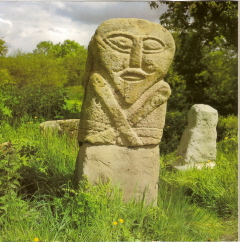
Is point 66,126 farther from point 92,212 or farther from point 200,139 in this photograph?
point 92,212

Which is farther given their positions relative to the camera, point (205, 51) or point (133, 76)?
point (205, 51)

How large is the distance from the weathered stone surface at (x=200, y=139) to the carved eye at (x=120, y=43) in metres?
3.19

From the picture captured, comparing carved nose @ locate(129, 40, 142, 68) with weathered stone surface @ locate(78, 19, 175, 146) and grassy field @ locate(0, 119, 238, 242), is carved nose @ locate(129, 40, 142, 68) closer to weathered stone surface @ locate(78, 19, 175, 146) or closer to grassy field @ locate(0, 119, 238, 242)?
weathered stone surface @ locate(78, 19, 175, 146)

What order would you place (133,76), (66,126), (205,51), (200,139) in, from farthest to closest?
(205,51) → (66,126) → (200,139) → (133,76)

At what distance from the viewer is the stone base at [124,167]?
3482 millimetres

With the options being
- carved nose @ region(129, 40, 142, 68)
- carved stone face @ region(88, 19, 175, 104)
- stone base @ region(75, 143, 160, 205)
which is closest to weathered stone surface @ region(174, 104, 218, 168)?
stone base @ region(75, 143, 160, 205)

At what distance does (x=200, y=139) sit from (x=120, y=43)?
136 inches

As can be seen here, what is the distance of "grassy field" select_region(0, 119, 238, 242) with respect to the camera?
3.08 meters

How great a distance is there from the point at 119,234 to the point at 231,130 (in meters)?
5.99

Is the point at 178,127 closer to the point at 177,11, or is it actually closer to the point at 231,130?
the point at 231,130

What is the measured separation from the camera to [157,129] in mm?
3662

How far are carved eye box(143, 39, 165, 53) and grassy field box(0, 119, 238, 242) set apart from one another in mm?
1470

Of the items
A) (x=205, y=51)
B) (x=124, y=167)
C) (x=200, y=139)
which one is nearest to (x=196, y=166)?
(x=200, y=139)

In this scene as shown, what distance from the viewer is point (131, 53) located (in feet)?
11.4
